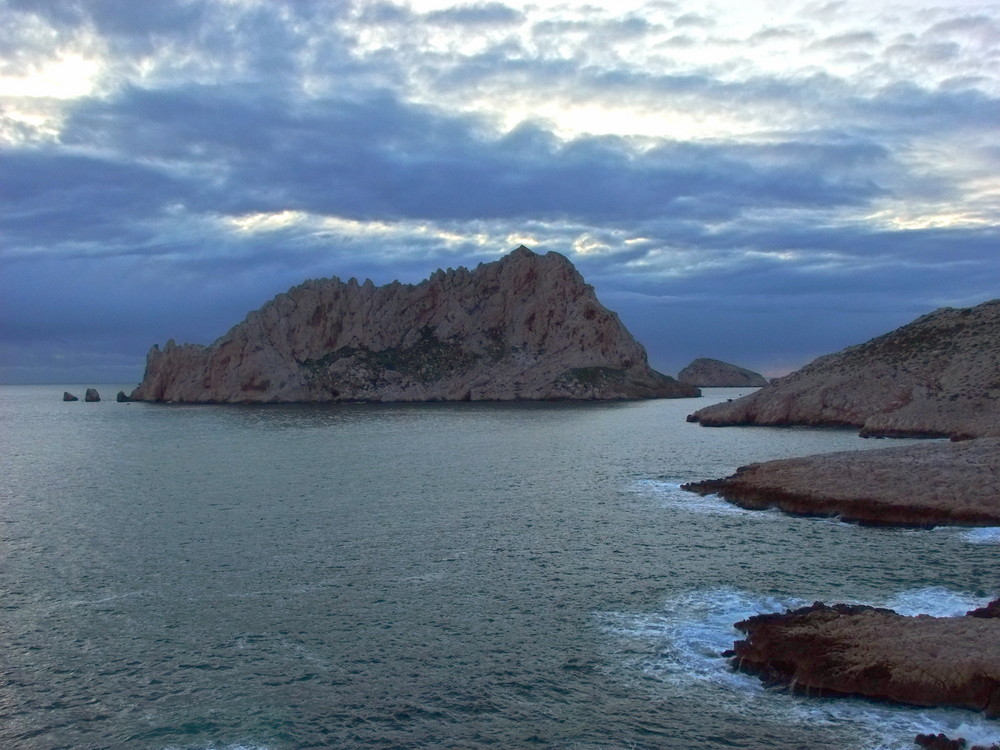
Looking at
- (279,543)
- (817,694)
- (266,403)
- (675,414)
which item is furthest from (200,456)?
(266,403)

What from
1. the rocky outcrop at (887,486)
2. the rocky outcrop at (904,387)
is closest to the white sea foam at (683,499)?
the rocky outcrop at (887,486)

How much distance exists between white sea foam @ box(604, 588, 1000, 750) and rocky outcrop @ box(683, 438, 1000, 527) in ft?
35.5

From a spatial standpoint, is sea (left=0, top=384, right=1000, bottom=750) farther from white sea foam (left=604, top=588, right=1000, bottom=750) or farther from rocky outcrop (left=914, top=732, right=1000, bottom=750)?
rocky outcrop (left=914, top=732, right=1000, bottom=750)

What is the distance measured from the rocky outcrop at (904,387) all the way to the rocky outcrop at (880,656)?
49539 mm

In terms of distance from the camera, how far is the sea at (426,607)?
1496cm

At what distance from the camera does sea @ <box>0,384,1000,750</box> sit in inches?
589

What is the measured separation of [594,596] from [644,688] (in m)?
6.31

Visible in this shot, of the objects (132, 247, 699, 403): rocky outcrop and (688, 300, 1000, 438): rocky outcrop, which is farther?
(132, 247, 699, 403): rocky outcrop

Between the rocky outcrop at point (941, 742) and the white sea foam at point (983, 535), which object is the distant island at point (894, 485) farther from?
the white sea foam at point (983, 535)

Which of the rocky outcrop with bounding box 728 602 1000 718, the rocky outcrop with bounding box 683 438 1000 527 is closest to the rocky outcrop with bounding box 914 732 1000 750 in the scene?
the rocky outcrop with bounding box 728 602 1000 718

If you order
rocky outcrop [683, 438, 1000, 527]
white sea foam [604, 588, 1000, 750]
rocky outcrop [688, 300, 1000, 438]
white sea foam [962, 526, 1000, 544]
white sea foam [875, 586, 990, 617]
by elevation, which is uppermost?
rocky outcrop [688, 300, 1000, 438]

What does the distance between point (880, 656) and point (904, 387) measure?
2864 inches

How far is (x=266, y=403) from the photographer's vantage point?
150750 mm

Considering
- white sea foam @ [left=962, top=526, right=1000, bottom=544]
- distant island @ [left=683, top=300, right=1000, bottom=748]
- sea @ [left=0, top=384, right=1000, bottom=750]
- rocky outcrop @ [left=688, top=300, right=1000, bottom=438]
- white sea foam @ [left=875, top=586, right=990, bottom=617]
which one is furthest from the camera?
rocky outcrop @ [left=688, top=300, right=1000, bottom=438]
